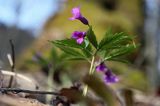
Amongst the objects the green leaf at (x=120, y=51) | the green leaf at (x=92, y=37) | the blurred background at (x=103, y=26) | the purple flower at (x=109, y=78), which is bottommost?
the purple flower at (x=109, y=78)

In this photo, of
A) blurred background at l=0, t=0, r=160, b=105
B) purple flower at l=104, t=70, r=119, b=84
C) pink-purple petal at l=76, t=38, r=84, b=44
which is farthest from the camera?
blurred background at l=0, t=0, r=160, b=105

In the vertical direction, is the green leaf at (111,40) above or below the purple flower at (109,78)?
above

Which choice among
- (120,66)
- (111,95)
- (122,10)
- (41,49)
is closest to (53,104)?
(111,95)

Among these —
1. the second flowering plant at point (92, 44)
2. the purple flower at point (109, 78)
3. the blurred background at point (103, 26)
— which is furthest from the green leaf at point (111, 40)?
the blurred background at point (103, 26)

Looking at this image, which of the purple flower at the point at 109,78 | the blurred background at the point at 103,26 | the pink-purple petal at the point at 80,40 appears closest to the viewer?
the pink-purple petal at the point at 80,40

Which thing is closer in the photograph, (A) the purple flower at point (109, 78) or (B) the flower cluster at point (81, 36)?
(B) the flower cluster at point (81, 36)

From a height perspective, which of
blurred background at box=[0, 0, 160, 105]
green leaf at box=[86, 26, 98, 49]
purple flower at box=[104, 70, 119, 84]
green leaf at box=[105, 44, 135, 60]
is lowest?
purple flower at box=[104, 70, 119, 84]

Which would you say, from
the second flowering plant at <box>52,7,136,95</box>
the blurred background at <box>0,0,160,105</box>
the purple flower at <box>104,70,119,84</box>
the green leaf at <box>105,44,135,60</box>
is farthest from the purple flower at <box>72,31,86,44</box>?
the blurred background at <box>0,0,160,105</box>

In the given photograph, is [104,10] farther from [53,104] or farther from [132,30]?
[53,104]

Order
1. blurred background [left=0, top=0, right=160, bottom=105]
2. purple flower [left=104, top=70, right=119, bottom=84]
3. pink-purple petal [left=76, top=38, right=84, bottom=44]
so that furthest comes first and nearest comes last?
blurred background [left=0, top=0, right=160, bottom=105] → purple flower [left=104, top=70, right=119, bottom=84] → pink-purple petal [left=76, top=38, right=84, bottom=44]

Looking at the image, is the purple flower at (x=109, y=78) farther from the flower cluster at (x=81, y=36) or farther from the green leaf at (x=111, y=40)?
the green leaf at (x=111, y=40)

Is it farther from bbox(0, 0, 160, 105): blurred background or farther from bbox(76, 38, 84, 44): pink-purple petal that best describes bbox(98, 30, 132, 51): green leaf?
bbox(0, 0, 160, 105): blurred background
